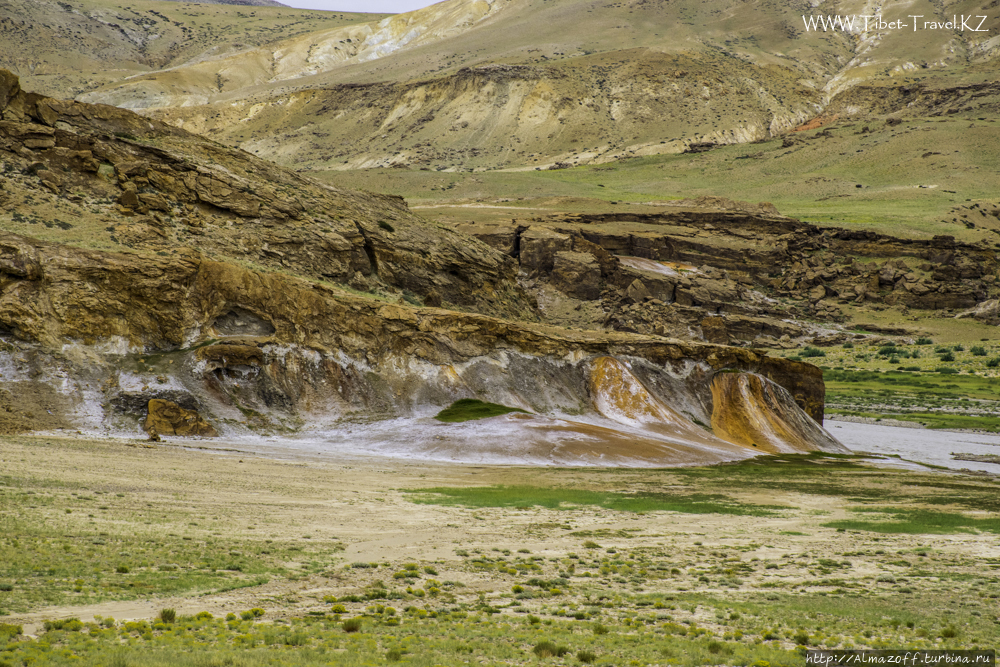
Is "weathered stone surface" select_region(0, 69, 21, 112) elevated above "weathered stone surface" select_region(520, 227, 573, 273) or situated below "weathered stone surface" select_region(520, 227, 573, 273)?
above

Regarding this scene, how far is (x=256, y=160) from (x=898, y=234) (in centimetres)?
9782

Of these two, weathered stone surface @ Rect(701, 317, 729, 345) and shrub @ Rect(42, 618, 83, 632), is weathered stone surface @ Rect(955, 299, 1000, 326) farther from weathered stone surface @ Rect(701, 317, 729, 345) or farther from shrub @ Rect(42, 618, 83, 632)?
shrub @ Rect(42, 618, 83, 632)

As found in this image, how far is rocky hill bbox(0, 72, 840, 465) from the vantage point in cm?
3572

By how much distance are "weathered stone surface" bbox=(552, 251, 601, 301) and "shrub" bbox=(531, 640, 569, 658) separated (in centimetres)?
8755

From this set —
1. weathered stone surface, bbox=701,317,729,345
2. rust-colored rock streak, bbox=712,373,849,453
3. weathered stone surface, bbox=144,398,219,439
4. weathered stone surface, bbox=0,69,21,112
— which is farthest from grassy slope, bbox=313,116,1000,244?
weathered stone surface, bbox=144,398,219,439

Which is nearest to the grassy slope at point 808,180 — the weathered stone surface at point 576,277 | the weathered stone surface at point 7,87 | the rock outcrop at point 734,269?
the rock outcrop at point 734,269

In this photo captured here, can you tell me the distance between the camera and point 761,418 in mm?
50469

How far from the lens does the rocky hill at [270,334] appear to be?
117 feet

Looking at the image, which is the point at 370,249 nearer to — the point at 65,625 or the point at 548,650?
the point at 65,625

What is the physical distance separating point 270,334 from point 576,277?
62.3m

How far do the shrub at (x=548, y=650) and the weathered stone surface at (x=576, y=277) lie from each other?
87.6 meters

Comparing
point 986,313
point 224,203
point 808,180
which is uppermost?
point 808,180

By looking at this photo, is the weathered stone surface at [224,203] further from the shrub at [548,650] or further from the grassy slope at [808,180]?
the grassy slope at [808,180]

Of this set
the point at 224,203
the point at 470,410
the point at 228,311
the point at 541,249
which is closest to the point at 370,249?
the point at 224,203
